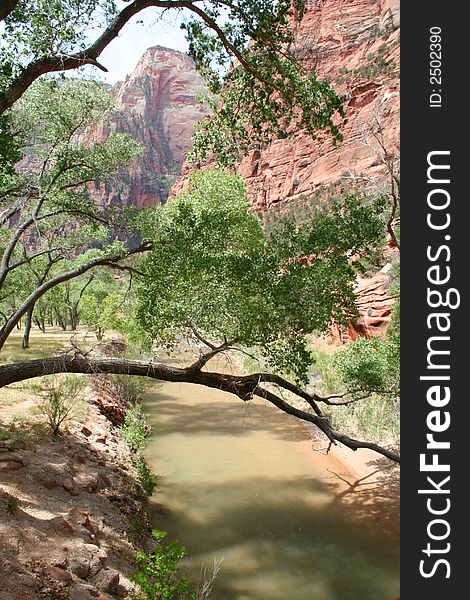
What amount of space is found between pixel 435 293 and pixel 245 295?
12.1 ft

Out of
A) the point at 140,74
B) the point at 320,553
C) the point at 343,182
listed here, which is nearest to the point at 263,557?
the point at 320,553

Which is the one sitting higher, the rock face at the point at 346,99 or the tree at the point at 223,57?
the rock face at the point at 346,99

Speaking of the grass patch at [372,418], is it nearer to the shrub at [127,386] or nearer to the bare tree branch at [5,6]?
the shrub at [127,386]

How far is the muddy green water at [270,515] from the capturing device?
714 centimetres

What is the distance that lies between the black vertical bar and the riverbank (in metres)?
3.58

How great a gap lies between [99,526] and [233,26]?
24.0ft

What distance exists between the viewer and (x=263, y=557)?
25.4 feet

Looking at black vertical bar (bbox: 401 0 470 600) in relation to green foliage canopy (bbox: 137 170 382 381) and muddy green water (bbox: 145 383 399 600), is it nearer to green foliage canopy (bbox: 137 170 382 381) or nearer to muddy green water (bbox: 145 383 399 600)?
green foliage canopy (bbox: 137 170 382 381)

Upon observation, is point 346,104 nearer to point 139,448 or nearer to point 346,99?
point 346,99

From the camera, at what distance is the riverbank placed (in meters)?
4.49

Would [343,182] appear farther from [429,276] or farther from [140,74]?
[140,74]

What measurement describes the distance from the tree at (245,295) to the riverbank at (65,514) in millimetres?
1680

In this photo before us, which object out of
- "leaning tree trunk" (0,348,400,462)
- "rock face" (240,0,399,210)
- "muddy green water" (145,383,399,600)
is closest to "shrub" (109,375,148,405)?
"muddy green water" (145,383,399,600)


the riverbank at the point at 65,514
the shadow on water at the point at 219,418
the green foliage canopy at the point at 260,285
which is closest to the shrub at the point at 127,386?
the shadow on water at the point at 219,418
